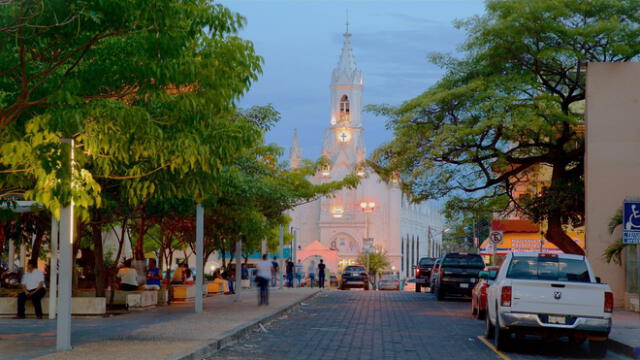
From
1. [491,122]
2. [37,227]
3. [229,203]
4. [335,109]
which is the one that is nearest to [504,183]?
[491,122]

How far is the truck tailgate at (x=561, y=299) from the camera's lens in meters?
17.1

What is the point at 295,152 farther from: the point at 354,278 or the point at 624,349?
the point at 624,349

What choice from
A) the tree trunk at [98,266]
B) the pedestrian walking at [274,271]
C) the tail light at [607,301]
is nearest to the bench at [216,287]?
the pedestrian walking at [274,271]

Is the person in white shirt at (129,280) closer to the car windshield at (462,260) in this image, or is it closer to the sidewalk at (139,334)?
the sidewalk at (139,334)

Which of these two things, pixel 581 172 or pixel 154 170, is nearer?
pixel 154 170

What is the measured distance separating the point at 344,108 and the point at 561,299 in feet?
366

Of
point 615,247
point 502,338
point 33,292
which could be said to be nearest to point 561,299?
point 502,338

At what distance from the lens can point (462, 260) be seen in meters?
40.0

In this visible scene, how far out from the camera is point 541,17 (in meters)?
35.0

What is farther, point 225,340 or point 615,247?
point 615,247

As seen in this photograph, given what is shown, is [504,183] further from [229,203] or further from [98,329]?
[98,329]

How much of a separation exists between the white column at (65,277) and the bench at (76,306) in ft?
33.1

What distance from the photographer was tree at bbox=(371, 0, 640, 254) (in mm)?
35094

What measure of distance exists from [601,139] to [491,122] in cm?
375
